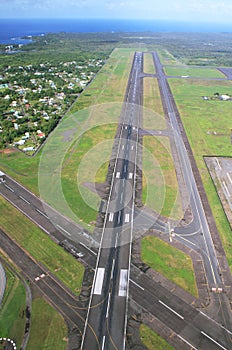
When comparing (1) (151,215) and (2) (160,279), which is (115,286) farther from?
(1) (151,215)

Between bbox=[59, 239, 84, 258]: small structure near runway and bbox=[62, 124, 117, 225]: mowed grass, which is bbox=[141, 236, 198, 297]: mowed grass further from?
bbox=[62, 124, 117, 225]: mowed grass

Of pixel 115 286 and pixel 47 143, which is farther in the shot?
pixel 47 143

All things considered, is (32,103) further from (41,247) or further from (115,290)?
(115,290)

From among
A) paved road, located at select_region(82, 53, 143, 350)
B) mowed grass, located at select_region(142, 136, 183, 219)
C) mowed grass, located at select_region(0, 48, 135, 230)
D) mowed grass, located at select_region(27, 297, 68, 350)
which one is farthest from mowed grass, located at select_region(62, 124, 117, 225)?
mowed grass, located at select_region(27, 297, 68, 350)

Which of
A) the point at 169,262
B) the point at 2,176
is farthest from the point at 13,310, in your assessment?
the point at 2,176

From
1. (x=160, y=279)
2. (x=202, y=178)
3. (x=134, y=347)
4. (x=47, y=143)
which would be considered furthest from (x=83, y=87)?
(x=134, y=347)

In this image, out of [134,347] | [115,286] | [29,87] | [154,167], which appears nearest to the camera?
[134,347]

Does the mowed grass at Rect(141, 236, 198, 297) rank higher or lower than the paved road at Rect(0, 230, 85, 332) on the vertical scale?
higher
